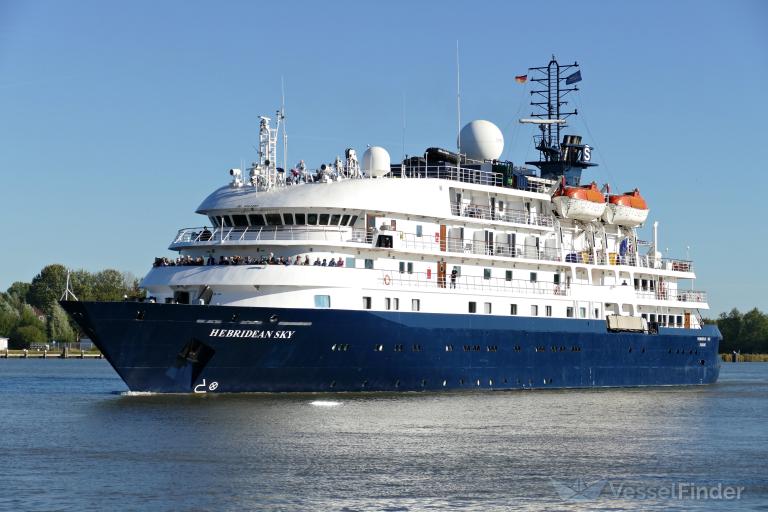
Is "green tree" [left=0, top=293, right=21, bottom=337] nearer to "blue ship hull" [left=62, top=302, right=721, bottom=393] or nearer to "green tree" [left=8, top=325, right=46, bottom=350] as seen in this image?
"green tree" [left=8, top=325, right=46, bottom=350]

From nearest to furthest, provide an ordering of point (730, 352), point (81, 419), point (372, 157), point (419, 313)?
1. point (81, 419)
2. point (419, 313)
3. point (372, 157)
4. point (730, 352)

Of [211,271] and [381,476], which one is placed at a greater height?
[211,271]

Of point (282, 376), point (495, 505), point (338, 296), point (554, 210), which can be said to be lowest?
point (495, 505)

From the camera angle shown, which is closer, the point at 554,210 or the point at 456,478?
the point at 456,478

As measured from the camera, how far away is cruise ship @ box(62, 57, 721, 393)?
43.0m

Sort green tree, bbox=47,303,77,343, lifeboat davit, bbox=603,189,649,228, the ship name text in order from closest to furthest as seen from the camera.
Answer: the ship name text < lifeboat davit, bbox=603,189,649,228 < green tree, bbox=47,303,77,343

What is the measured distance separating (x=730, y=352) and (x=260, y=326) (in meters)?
107

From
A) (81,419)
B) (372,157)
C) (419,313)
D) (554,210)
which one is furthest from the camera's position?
(554,210)

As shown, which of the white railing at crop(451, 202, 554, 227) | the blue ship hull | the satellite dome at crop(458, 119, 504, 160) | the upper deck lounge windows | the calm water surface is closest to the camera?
the calm water surface

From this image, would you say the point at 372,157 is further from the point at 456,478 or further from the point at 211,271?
the point at 456,478

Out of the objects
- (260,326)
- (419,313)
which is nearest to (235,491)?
(260,326)

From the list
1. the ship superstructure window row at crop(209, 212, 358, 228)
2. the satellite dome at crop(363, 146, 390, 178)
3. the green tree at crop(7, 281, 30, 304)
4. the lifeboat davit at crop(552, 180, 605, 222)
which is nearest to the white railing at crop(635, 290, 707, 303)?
the lifeboat davit at crop(552, 180, 605, 222)

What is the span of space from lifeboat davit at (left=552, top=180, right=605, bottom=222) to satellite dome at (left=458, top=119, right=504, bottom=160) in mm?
3382

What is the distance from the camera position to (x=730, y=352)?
140250 mm
